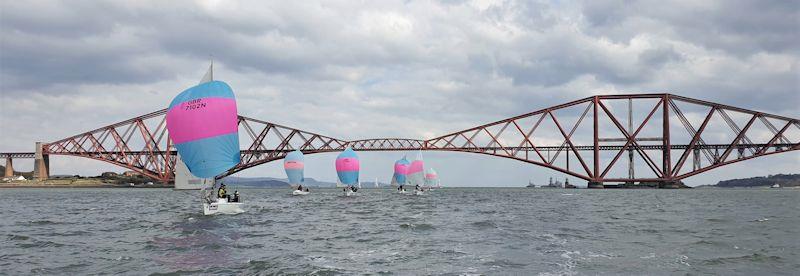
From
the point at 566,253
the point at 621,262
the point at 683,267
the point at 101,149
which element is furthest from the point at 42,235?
the point at 101,149

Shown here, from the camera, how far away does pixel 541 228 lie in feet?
96.8

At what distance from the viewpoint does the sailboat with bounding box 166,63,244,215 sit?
111 ft

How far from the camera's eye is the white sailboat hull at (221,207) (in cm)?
3634

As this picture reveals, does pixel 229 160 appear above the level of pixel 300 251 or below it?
above

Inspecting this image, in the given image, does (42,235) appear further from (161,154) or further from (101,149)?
(101,149)

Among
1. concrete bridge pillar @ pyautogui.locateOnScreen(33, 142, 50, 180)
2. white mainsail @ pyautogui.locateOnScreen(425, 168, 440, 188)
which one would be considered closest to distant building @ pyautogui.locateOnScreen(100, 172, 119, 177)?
concrete bridge pillar @ pyautogui.locateOnScreen(33, 142, 50, 180)

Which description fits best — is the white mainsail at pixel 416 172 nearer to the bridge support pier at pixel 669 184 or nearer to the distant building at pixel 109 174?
the bridge support pier at pixel 669 184

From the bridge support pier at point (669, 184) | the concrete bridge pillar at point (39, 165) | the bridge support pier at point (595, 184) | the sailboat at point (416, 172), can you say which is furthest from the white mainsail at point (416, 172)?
the concrete bridge pillar at point (39, 165)

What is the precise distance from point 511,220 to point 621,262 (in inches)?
637

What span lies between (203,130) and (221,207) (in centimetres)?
561

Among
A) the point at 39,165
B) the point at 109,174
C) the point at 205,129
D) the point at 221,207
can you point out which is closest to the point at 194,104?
the point at 205,129

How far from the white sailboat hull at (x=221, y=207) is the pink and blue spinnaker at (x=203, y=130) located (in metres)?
3.01

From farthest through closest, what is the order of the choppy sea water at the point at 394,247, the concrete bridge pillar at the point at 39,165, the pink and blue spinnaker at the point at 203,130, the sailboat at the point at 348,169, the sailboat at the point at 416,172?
1. the concrete bridge pillar at the point at 39,165
2. the sailboat at the point at 416,172
3. the sailboat at the point at 348,169
4. the pink and blue spinnaker at the point at 203,130
5. the choppy sea water at the point at 394,247

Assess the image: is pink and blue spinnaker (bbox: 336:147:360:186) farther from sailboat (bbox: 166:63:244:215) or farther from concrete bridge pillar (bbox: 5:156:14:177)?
concrete bridge pillar (bbox: 5:156:14:177)
